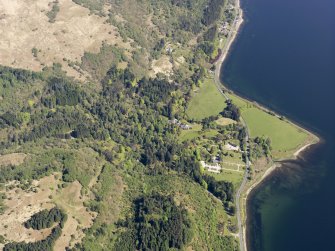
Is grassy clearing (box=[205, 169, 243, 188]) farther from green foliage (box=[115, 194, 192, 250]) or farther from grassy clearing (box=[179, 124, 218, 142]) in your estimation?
green foliage (box=[115, 194, 192, 250])

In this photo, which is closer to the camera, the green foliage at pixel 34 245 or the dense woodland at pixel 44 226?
the green foliage at pixel 34 245

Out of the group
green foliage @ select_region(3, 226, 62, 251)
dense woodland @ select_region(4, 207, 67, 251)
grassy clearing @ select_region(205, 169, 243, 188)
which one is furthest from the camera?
grassy clearing @ select_region(205, 169, 243, 188)

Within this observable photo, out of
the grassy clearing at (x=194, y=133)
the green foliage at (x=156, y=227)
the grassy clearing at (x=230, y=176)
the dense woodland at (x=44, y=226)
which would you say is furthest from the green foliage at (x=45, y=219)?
the grassy clearing at (x=194, y=133)

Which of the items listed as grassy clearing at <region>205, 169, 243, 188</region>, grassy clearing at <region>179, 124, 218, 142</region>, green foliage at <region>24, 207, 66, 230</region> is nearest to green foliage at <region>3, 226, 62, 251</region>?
green foliage at <region>24, 207, 66, 230</region>

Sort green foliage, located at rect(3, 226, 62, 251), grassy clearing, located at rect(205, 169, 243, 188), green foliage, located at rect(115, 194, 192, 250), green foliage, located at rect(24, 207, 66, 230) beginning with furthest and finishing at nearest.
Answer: grassy clearing, located at rect(205, 169, 243, 188) < green foliage, located at rect(115, 194, 192, 250) < green foliage, located at rect(24, 207, 66, 230) < green foliage, located at rect(3, 226, 62, 251)

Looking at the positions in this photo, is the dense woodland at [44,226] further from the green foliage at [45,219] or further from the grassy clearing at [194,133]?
the grassy clearing at [194,133]

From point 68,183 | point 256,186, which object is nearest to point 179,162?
point 256,186

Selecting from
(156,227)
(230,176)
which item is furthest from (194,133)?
(156,227)

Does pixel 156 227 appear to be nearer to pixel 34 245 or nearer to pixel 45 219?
pixel 45 219

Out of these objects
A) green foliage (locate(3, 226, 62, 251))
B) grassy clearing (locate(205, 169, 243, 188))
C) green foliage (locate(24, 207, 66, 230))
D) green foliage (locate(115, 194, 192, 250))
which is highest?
grassy clearing (locate(205, 169, 243, 188))

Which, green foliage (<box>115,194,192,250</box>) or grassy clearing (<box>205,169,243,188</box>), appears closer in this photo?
green foliage (<box>115,194,192,250</box>)

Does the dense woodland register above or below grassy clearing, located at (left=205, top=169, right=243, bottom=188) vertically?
below
